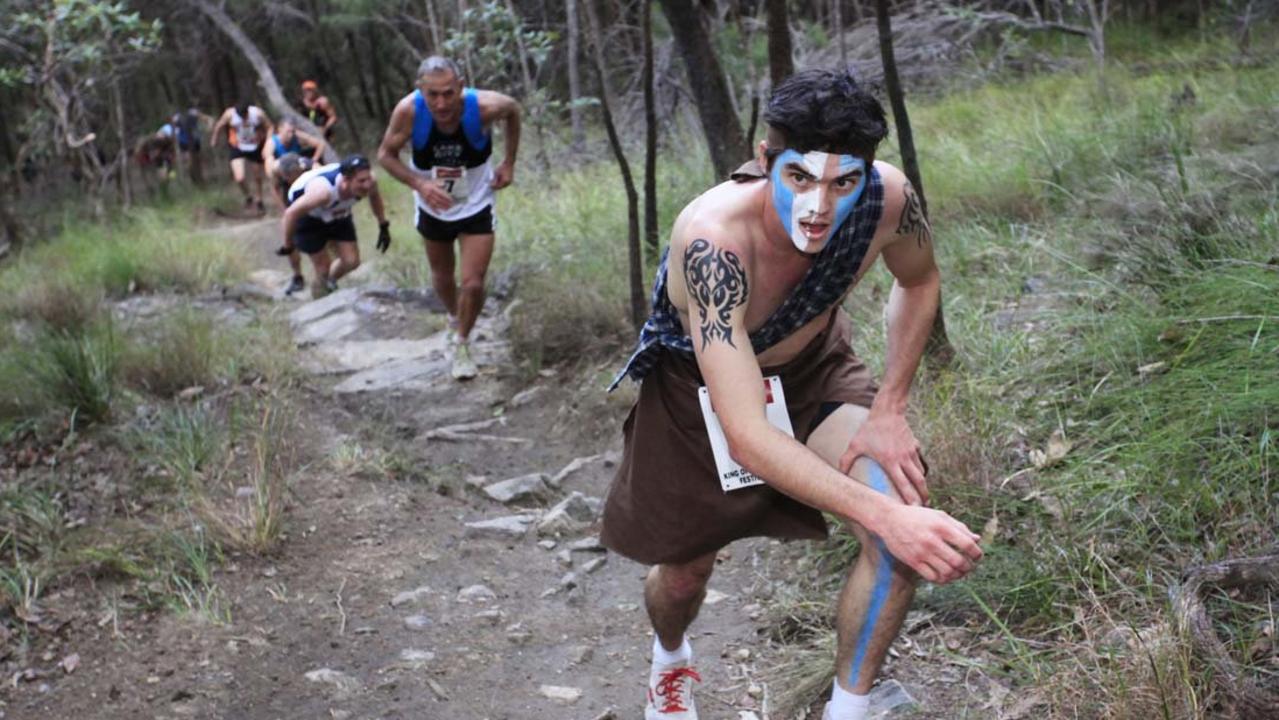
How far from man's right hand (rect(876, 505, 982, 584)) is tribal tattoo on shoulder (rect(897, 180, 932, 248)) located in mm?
953

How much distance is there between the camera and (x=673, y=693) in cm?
332

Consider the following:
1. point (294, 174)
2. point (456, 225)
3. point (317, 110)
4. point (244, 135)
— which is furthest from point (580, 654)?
point (244, 135)

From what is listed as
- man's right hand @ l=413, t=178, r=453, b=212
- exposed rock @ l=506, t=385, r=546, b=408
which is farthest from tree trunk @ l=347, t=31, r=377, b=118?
exposed rock @ l=506, t=385, r=546, b=408

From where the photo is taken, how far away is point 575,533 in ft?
16.7

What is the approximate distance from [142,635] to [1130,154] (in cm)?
479

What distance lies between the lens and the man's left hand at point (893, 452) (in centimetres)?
280

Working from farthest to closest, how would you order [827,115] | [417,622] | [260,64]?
[260,64] < [417,622] < [827,115]

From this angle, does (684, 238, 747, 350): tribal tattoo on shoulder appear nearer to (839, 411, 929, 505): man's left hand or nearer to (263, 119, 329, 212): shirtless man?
(839, 411, 929, 505): man's left hand

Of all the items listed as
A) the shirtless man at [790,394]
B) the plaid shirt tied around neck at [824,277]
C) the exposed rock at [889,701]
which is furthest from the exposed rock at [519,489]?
the plaid shirt tied around neck at [824,277]

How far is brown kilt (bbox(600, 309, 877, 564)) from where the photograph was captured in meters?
3.07

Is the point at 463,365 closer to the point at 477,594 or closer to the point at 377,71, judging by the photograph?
the point at 477,594

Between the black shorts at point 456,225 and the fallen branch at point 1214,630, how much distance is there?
475 cm

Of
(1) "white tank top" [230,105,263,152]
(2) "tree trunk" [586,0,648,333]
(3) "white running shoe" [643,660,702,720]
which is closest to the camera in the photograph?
(3) "white running shoe" [643,660,702,720]

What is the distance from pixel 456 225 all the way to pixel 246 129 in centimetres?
957
